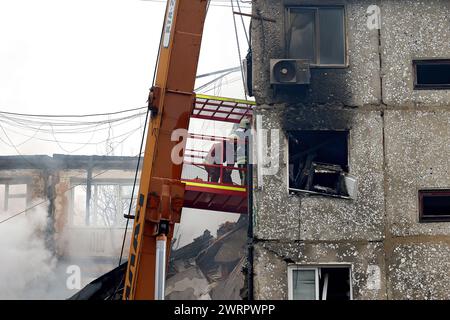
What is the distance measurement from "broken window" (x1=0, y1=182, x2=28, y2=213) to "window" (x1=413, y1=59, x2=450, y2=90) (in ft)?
68.7

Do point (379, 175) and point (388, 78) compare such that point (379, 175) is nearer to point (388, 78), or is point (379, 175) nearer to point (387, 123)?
point (387, 123)

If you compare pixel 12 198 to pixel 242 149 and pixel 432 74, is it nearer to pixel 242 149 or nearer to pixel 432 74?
pixel 242 149

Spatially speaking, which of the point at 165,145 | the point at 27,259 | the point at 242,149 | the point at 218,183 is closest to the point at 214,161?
the point at 242,149

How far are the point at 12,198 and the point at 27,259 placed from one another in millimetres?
3194

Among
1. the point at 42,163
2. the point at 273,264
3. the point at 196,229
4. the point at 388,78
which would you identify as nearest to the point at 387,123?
the point at 388,78

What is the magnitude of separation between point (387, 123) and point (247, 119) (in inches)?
142

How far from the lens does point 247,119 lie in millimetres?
14070

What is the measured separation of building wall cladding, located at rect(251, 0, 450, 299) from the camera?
11.0 meters

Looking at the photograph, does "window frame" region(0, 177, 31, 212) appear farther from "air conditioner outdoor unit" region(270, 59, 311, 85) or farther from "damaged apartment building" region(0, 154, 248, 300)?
"air conditioner outdoor unit" region(270, 59, 311, 85)

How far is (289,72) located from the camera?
11.1 metres

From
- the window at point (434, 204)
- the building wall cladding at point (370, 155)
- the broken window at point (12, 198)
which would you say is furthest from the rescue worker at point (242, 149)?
the broken window at point (12, 198)

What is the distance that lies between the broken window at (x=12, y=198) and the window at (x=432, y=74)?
68.7 feet

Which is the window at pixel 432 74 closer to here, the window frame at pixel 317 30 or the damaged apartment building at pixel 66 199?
the window frame at pixel 317 30
